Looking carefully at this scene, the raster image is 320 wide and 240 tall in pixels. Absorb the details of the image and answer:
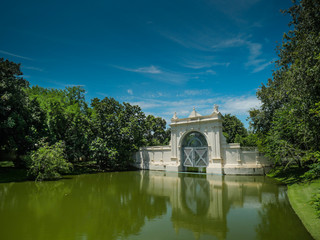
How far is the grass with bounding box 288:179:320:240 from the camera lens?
22.0ft

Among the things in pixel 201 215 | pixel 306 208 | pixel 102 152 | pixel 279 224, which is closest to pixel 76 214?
pixel 201 215

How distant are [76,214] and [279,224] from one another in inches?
309

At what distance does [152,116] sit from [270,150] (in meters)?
26.4

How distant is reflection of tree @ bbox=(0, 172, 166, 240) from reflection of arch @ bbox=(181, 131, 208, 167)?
529 inches

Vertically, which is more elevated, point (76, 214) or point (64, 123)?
point (64, 123)

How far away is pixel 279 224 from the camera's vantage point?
7402 millimetres

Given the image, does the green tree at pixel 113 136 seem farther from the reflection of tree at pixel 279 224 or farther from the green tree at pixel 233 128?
the reflection of tree at pixel 279 224

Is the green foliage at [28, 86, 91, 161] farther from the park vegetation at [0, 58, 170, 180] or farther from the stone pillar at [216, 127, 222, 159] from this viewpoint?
the stone pillar at [216, 127, 222, 159]

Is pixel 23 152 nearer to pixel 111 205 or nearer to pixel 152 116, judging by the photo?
pixel 111 205

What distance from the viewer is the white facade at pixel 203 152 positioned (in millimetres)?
21844

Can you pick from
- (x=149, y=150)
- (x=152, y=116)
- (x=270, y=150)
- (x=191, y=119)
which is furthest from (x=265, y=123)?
(x=152, y=116)

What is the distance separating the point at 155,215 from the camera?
8594 millimetres

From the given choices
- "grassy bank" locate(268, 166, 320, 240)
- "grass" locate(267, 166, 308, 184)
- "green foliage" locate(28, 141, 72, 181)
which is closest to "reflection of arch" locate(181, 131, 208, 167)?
"grass" locate(267, 166, 308, 184)

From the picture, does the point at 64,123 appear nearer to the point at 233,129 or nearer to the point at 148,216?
the point at 148,216
